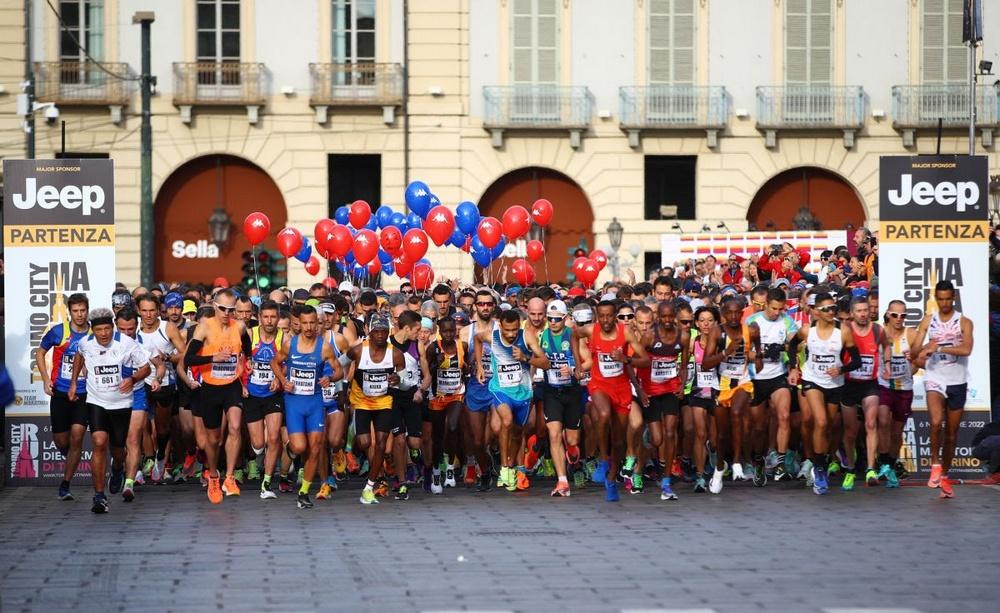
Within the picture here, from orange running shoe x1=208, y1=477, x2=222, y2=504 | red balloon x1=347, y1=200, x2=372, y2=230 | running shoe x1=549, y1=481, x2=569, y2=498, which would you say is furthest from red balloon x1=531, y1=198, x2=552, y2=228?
orange running shoe x1=208, y1=477, x2=222, y2=504

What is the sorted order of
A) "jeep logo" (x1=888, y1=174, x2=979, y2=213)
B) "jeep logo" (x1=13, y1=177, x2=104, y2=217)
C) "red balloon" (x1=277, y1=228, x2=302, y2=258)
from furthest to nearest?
"red balloon" (x1=277, y1=228, x2=302, y2=258) < "jeep logo" (x1=888, y1=174, x2=979, y2=213) < "jeep logo" (x1=13, y1=177, x2=104, y2=217)

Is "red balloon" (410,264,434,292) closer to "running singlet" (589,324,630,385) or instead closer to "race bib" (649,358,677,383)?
"running singlet" (589,324,630,385)

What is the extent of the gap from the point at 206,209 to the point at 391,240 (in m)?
16.0

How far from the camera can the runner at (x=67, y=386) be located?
53.5 feet

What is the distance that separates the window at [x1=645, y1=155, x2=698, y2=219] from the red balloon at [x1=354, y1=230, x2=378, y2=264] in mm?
15787

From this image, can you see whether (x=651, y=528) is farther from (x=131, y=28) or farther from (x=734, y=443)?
(x=131, y=28)

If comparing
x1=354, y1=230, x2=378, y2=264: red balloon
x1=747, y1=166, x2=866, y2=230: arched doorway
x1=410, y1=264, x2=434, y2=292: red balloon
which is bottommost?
x1=410, y1=264, x2=434, y2=292: red balloon

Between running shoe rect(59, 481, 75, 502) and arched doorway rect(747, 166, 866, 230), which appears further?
arched doorway rect(747, 166, 866, 230)

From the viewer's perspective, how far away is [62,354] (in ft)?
53.9

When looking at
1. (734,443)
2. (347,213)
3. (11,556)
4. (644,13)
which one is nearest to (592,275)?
(347,213)

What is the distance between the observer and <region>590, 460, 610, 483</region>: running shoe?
16947 mm

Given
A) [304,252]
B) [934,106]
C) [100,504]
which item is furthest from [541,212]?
[934,106]

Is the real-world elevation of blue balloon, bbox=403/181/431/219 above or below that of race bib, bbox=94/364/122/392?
above

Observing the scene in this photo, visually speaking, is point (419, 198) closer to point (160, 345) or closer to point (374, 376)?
point (160, 345)
